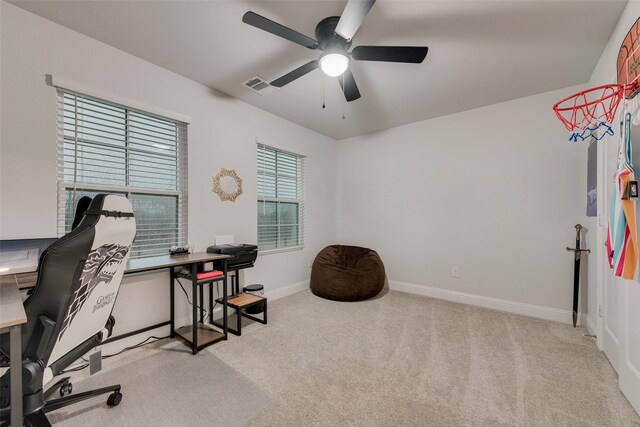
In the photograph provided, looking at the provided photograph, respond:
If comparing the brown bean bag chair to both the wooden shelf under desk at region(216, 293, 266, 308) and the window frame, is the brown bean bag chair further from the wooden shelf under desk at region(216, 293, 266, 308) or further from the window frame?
the wooden shelf under desk at region(216, 293, 266, 308)

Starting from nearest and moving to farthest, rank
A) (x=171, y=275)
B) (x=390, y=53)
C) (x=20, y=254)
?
(x=20, y=254) → (x=390, y=53) → (x=171, y=275)

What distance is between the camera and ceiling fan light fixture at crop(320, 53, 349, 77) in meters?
1.78

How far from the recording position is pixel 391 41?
201 centimetres

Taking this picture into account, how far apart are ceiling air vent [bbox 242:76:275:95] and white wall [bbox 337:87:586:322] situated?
2013mm

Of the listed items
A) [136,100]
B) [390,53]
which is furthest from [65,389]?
[390,53]

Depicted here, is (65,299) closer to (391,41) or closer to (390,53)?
(390,53)

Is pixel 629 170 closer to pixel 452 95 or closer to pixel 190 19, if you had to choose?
pixel 452 95

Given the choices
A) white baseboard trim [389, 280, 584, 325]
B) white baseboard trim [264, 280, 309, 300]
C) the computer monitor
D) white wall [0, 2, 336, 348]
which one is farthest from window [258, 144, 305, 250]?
the computer monitor

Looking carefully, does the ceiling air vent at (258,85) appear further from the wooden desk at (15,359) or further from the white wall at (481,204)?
the wooden desk at (15,359)

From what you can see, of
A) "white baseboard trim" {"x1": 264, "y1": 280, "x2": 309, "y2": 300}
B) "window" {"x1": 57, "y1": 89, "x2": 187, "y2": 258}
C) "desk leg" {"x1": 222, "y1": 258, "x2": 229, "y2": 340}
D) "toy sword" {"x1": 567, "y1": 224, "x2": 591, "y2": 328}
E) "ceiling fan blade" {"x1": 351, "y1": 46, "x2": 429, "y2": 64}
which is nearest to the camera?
"ceiling fan blade" {"x1": 351, "y1": 46, "x2": 429, "y2": 64}

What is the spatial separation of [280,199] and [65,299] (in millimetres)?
2745

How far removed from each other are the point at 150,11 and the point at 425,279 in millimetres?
3986

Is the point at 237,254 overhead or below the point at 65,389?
overhead

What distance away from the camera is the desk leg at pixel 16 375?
0.95 m
